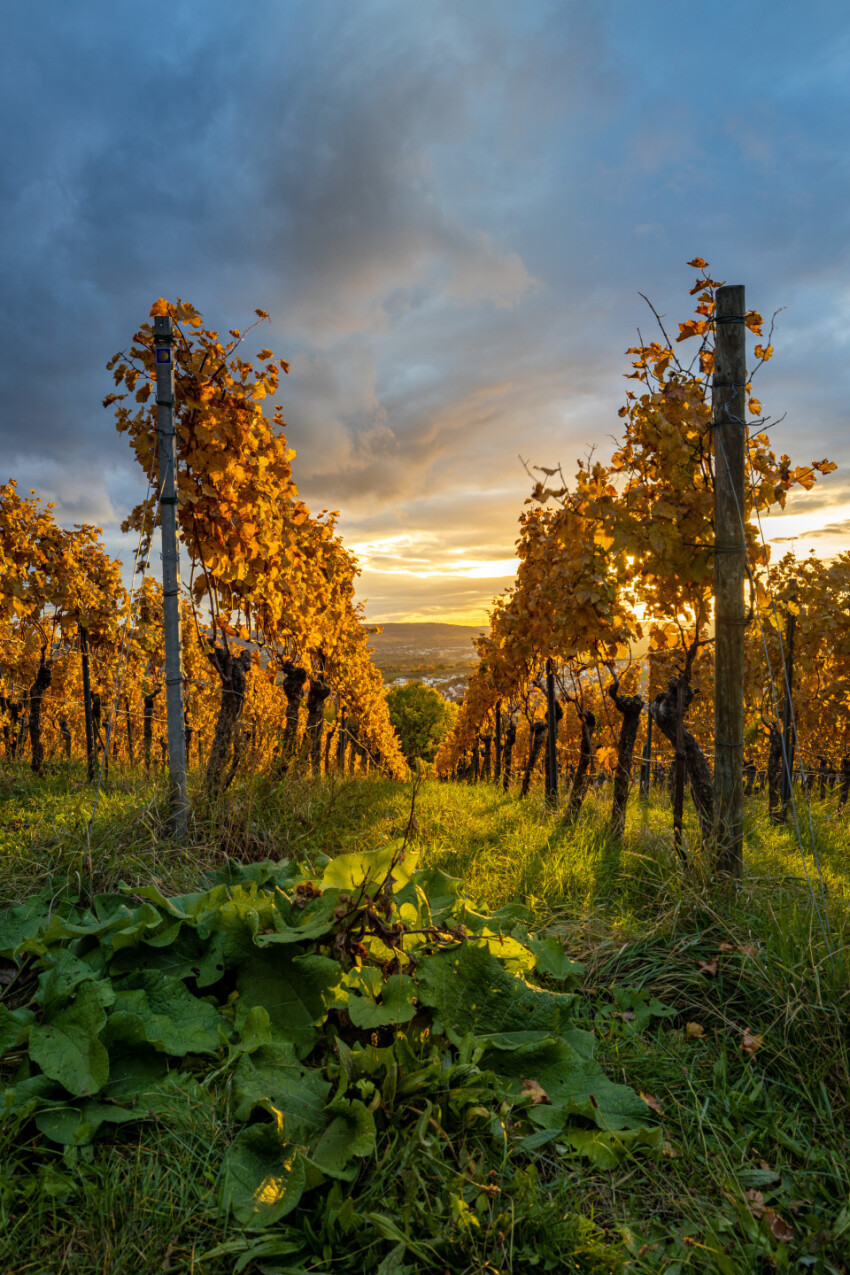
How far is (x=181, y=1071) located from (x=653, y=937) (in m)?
2.01

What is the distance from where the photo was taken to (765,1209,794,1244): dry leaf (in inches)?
57.8

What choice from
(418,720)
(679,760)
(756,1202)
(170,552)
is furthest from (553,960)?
(418,720)

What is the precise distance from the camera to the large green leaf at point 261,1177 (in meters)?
1.39

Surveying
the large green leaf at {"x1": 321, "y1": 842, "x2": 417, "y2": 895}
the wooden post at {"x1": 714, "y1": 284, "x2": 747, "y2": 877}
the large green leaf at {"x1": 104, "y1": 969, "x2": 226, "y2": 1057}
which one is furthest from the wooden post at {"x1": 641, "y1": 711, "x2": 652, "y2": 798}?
the large green leaf at {"x1": 104, "y1": 969, "x2": 226, "y2": 1057}

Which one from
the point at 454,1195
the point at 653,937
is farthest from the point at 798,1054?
the point at 454,1195

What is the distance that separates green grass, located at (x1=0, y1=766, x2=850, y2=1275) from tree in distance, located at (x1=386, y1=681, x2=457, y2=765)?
42.2m

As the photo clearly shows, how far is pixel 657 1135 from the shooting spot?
1.72 m

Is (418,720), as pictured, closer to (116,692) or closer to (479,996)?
(116,692)

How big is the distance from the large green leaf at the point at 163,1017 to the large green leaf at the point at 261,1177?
14.7 inches

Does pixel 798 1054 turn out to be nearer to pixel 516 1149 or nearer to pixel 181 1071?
pixel 516 1149

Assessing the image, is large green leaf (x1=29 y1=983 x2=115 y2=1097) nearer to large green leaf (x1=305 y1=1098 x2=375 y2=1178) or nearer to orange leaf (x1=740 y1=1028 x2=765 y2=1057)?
large green leaf (x1=305 y1=1098 x2=375 y2=1178)

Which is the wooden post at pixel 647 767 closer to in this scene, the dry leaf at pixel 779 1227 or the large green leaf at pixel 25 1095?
the dry leaf at pixel 779 1227

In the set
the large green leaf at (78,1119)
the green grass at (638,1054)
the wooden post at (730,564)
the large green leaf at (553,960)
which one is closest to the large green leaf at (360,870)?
the large green leaf at (553,960)

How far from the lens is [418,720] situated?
152 ft
